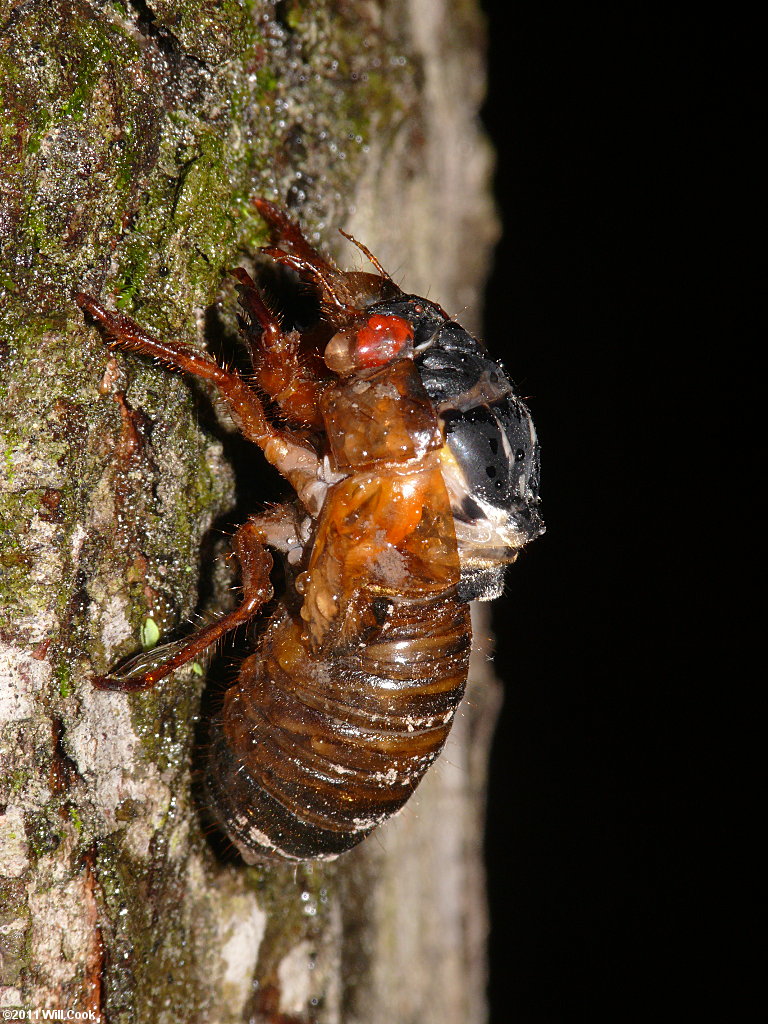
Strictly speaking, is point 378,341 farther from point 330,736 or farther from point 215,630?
point 330,736

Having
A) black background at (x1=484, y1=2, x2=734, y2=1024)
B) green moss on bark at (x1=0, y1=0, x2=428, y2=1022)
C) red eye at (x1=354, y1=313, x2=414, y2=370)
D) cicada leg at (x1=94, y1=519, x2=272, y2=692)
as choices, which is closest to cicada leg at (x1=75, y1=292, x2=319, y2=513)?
green moss on bark at (x1=0, y1=0, x2=428, y2=1022)

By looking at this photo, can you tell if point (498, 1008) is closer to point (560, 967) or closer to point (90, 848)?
point (560, 967)

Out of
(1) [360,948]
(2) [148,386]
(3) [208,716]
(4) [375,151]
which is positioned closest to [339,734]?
(3) [208,716]

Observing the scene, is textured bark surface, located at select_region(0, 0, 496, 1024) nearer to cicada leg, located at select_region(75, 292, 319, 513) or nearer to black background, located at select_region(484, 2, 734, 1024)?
cicada leg, located at select_region(75, 292, 319, 513)

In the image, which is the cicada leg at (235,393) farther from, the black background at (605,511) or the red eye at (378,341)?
the black background at (605,511)

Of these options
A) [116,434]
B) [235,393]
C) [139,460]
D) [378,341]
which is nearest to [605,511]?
[378,341]

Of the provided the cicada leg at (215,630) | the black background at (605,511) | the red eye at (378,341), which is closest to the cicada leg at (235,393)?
the cicada leg at (215,630)
